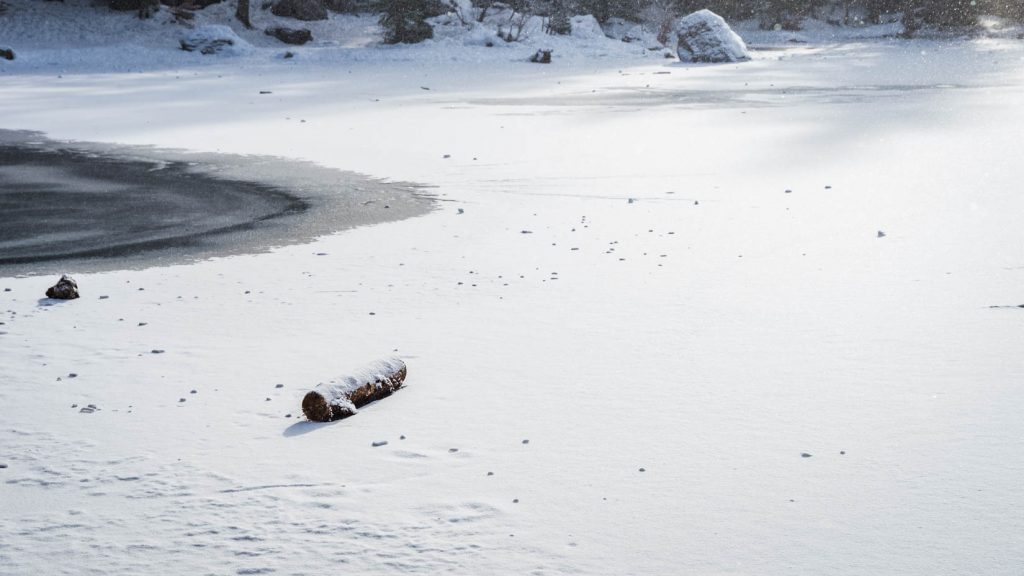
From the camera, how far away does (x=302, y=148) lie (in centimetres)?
1070

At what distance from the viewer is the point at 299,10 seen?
3484 cm

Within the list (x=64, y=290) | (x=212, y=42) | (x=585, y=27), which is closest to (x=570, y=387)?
(x=64, y=290)

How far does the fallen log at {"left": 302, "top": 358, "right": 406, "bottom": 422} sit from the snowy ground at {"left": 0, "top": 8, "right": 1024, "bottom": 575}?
0.17 feet

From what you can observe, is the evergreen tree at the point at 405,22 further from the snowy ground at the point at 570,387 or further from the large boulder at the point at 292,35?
the snowy ground at the point at 570,387

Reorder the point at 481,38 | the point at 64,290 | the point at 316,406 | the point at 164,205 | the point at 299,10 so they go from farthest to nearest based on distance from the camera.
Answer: the point at 299,10 → the point at 481,38 → the point at 164,205 → the point at 64,290 → the point at 316,406

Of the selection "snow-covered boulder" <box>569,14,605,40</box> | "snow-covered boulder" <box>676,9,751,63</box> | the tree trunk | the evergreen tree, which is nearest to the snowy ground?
"snow-covered boulder" <box>676,9,751,63</box>

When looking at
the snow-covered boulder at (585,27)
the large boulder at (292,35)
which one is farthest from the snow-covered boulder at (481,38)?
the large boulder at (292,35)

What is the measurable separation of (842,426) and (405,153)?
727cm

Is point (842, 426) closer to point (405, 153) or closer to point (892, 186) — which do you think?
point (892, 186)

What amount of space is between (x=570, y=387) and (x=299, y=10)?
108 feet

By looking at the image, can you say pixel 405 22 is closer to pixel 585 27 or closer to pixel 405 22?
pixel 405 22

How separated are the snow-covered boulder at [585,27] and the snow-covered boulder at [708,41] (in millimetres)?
5492

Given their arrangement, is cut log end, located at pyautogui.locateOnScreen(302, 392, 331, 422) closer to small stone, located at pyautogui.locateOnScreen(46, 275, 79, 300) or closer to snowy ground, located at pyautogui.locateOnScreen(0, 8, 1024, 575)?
snowy ground, located at pyautogui.locateOnScreen(0, 8, 1024, 575)

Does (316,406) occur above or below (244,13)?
below
